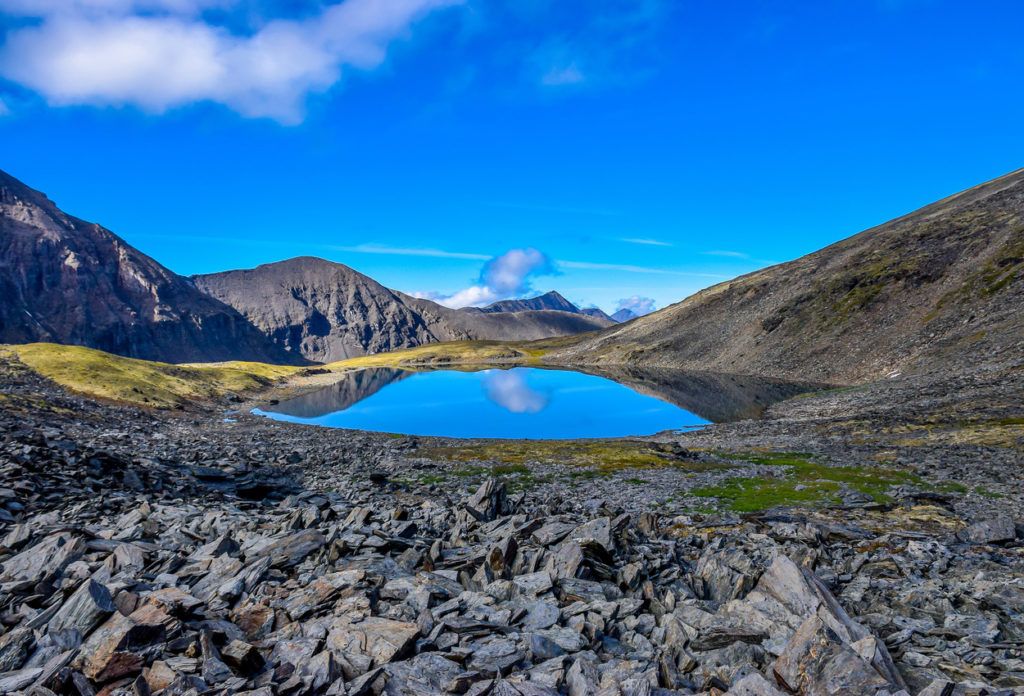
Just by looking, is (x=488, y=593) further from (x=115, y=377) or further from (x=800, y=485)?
(x=115, y=377)

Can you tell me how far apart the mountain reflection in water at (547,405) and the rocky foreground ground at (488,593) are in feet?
153

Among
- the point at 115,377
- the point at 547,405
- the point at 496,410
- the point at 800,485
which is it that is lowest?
the point at 496,410

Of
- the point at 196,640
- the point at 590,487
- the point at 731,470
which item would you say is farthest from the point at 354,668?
the point at 731,470

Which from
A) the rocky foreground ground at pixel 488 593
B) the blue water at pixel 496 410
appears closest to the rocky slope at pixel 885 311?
the blue water at pixel 496 410

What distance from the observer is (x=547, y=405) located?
10144 centimetres

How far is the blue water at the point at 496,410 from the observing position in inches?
2945

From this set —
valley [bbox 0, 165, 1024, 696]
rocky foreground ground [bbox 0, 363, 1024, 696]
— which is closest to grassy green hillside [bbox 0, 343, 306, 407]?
valley [bbox 0, 165, 1024, 696]

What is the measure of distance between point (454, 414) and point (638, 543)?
7608 cm

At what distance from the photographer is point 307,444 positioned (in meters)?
51.8

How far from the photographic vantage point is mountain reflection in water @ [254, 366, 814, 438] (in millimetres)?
76312

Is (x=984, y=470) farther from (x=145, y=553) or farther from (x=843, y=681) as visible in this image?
(x=145, y=553)

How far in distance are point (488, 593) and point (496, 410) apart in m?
84.0

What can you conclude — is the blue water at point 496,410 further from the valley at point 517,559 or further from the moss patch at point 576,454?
the valley at point 517,559

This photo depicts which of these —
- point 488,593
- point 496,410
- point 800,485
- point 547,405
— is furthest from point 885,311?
point 488,593
